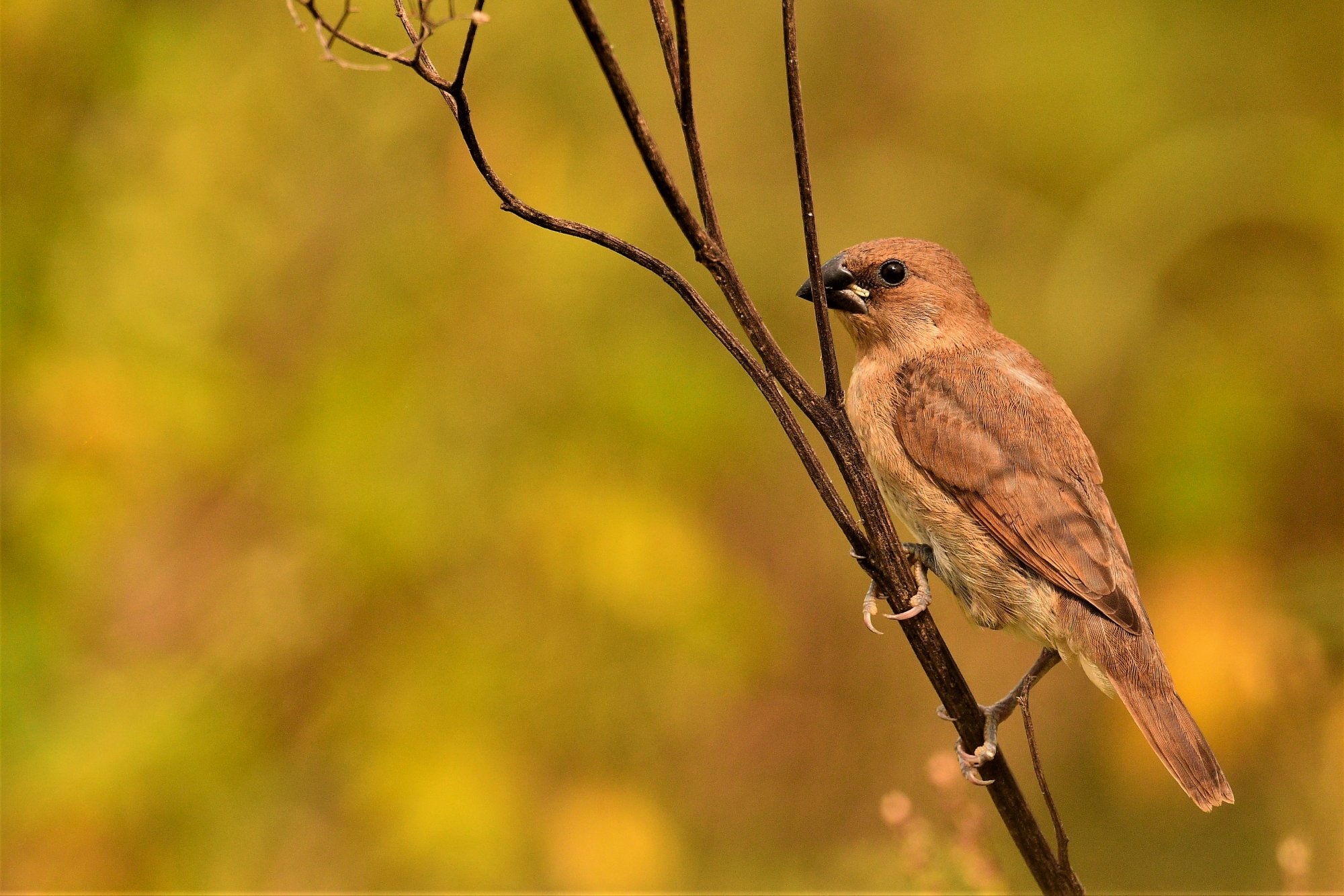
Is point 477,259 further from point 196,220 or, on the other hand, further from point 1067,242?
point 1067,242

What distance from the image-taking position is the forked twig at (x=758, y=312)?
4.85ft

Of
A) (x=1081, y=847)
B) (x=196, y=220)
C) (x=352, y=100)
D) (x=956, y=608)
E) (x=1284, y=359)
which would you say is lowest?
(x=1081, y=847)

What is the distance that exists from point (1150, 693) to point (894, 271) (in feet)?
4.01

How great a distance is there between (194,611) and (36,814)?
67cm

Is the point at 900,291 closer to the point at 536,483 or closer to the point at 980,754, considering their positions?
the point at 536,483

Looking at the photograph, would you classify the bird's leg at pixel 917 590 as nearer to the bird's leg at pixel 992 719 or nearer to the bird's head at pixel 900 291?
the bird's leg at pixel 992 719

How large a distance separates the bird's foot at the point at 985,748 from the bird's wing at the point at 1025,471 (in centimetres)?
33

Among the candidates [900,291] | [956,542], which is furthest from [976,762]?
[900,291]

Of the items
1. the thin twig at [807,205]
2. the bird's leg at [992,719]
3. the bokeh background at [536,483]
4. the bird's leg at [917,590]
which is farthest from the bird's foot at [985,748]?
the bokeh background at [536,483]

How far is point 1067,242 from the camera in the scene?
452 centimetres

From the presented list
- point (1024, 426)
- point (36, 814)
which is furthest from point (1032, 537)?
point (36, 814)

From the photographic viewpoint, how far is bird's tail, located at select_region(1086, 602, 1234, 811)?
247cm

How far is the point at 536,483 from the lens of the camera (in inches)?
146

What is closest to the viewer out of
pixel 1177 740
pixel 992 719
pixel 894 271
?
pixel 992 719
